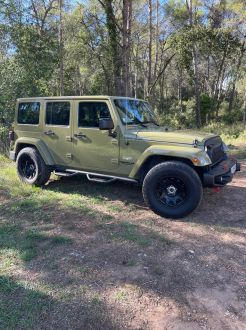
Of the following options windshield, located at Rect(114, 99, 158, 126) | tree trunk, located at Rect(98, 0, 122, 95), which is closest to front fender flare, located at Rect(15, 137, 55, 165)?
windshield, located at Rect(114, 99, 158, 126)

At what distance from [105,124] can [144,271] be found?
2.44 metres

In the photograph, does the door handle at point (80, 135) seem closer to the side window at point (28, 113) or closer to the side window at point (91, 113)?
the side window at point (91, 113)

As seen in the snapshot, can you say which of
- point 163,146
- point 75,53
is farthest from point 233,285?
point 75,53

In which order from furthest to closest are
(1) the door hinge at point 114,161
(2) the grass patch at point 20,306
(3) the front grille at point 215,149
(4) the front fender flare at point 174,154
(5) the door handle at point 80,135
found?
(5) the door handle at point 80,135
(1) the door hinge at point 114,161
(3) the front grille at point 215,149
(4) the front fender flare at point 174,154
(2) the grass patch at point 20,306

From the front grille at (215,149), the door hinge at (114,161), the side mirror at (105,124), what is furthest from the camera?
the door hinge at (114,161)

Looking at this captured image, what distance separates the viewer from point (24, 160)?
6.53 m

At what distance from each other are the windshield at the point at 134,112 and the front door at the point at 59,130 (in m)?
1.00

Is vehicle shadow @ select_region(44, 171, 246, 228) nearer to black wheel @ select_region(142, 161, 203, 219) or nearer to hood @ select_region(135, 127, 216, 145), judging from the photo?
black wheel @ select_region(142, 161, 203, 219)

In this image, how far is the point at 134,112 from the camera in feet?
18.3

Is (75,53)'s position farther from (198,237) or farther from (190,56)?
(198,237)

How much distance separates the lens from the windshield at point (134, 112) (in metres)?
5.32

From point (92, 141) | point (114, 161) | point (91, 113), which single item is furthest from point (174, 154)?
point (91, 113)

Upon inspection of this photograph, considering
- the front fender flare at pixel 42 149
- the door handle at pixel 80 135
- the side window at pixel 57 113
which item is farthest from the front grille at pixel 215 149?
the front fender flare at pixel 42 149

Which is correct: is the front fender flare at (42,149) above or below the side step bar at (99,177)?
above
